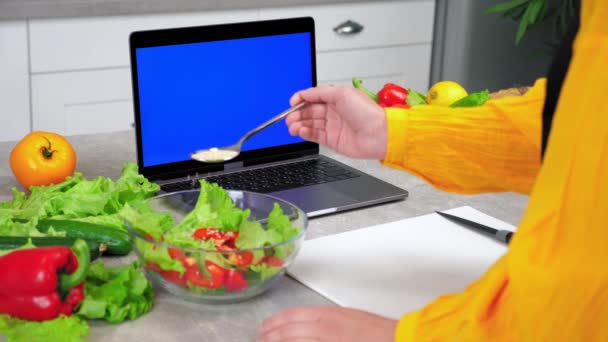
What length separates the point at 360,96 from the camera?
1282 mm

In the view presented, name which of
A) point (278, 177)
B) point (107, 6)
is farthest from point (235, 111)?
point (107, 6)

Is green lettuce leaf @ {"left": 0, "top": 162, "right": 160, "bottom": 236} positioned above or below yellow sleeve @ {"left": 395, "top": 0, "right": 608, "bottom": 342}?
below

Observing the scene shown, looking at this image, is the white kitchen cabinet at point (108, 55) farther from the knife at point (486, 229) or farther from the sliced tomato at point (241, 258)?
the sliced tomato at point (241, 258)

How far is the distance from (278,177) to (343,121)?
0.91 feet

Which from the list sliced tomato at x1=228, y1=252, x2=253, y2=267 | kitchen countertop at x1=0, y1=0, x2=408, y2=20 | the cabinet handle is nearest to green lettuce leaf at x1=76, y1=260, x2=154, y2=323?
sliced tomato at x1=228, y1=252, x2=253, y2=267

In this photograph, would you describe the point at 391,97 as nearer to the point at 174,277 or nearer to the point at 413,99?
the point at 413,99

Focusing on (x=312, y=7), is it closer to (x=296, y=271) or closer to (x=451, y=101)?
(x=451, y=101)

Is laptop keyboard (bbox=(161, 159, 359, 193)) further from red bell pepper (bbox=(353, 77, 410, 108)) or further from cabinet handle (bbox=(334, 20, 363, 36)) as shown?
cabinet handle (bbox=(334, 20, 363, 36))

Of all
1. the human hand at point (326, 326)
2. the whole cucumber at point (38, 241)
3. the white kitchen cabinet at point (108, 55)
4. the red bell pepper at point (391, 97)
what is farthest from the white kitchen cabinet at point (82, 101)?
the human hand at point (326, 326)

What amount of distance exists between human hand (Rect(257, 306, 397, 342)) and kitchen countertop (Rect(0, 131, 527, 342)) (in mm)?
40

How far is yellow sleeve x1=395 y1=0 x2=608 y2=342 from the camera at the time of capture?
77 cm

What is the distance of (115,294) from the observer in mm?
1061

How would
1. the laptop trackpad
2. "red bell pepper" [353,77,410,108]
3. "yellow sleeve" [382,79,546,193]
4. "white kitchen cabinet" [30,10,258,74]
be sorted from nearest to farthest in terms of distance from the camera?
"yellow sleeve" [382,79,546,193]
the laptop trackpad
"red bell pepper" [353,77,410,108]
"white kitchen cabinet" [30,10,258,74]

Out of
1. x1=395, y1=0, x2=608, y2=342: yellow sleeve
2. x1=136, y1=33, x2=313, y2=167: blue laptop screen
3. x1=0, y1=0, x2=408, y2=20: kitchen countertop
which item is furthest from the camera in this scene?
x1=0, y1=0, x2=408, y2=20: kitchen countertop
